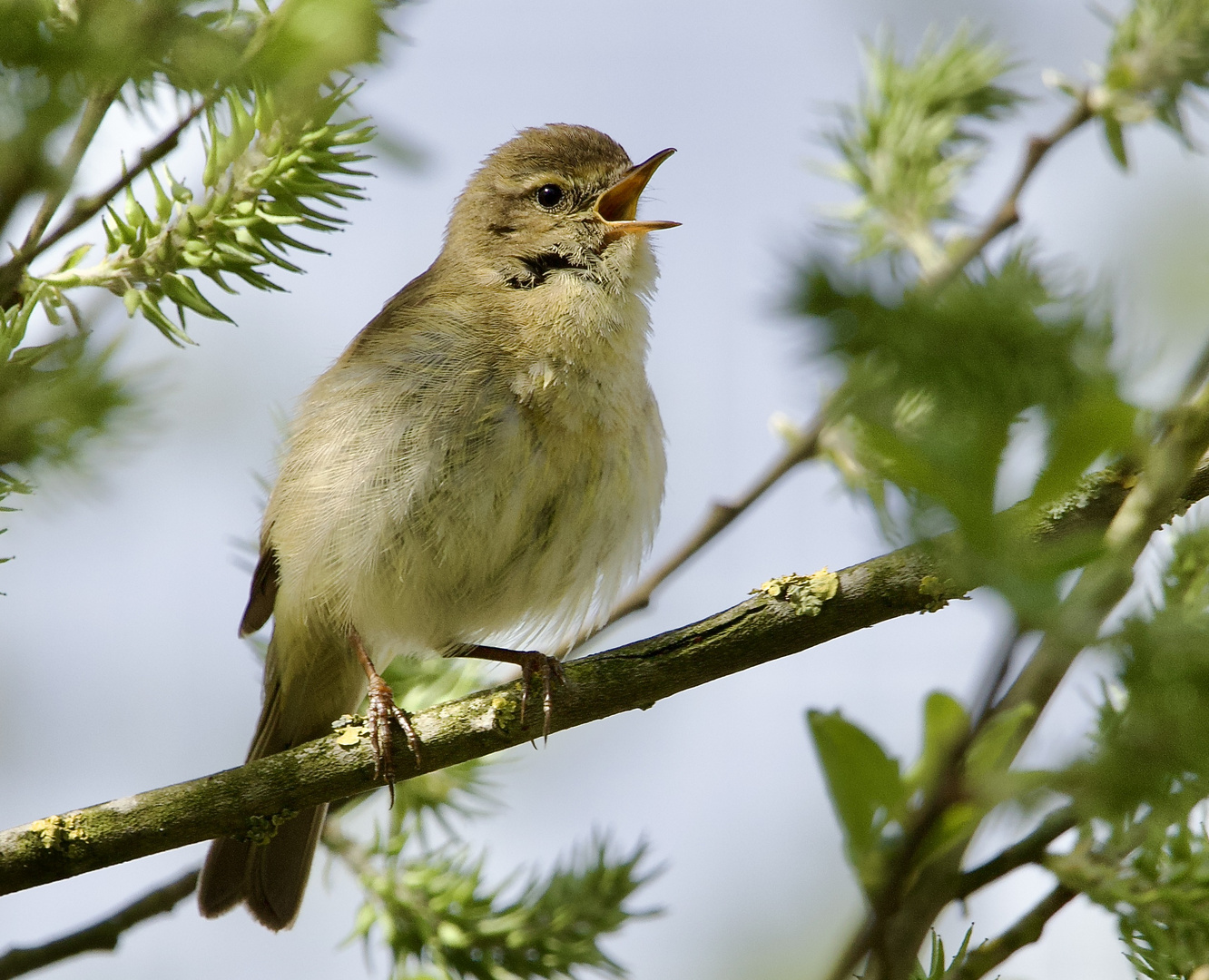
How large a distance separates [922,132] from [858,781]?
2254mm

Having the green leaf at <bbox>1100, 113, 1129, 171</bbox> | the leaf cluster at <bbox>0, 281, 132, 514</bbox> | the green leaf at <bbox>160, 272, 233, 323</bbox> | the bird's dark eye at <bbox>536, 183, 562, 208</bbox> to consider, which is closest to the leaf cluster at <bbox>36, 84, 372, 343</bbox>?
the green leaf at <bbox>160, 272, 233, 323</bbox>

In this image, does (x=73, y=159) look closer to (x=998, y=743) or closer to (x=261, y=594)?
(x=998, y=743)

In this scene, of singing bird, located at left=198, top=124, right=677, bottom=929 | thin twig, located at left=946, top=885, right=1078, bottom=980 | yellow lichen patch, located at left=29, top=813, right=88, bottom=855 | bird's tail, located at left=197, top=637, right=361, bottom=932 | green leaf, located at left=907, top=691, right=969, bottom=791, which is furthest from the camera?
bird's tail, located at left=197, top=637, right=361, bottom=932

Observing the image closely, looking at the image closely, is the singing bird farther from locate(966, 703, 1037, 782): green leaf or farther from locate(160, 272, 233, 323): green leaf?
locate(966, 703, 1037, 782): green leaf

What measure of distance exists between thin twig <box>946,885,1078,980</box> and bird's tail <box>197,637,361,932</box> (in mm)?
2233

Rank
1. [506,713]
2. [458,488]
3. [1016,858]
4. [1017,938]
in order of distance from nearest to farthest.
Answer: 1. [1016,858]
2. [1017,938]
3. [506,713]
4. [458,488]

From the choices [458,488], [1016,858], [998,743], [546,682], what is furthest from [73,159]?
[458,488]

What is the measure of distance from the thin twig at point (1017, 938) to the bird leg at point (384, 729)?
152cm

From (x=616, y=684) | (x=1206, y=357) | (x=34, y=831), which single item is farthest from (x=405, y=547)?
(x=1206, y=357)

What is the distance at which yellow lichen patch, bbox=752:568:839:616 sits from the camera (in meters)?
2.19

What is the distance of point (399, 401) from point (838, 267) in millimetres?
2967

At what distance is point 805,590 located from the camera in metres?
2.23

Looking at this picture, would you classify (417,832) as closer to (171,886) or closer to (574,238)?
(171,886)

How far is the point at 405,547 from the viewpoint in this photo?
3.49 meters
